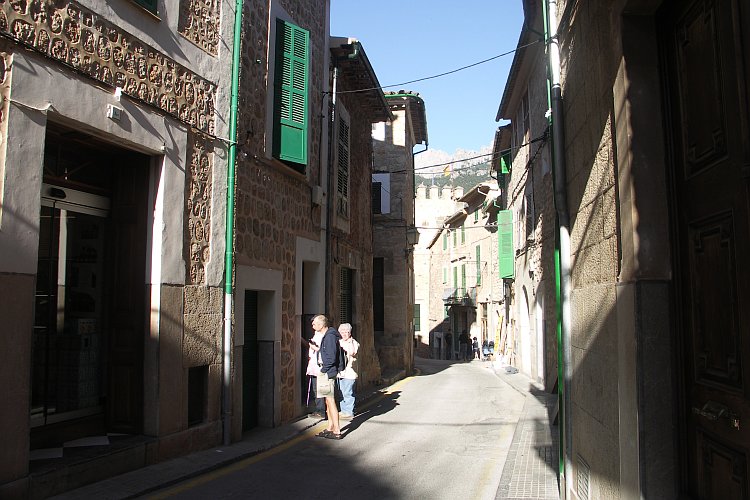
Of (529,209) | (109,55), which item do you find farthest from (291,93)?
(529,209)

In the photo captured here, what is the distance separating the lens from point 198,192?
23.1 ft

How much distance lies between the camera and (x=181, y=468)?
6.08 m

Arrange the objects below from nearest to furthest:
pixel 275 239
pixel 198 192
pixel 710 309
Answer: pixel 710 309 → pixel 198 192 → pixel 275 239

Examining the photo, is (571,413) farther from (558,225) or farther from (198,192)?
(198,192)

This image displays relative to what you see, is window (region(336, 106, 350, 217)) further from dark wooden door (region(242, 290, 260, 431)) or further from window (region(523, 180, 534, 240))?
window (region(523, 180, 534, 240))

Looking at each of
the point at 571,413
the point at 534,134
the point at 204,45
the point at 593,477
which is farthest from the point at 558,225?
the point at 534,134

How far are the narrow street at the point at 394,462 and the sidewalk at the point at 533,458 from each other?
0.03m

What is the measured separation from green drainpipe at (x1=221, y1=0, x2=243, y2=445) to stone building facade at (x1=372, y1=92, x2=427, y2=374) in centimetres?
1379

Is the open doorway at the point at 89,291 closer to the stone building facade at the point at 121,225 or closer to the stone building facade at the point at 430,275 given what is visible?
the stone building facade at the point at 121,225

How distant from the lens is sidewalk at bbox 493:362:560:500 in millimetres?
5703

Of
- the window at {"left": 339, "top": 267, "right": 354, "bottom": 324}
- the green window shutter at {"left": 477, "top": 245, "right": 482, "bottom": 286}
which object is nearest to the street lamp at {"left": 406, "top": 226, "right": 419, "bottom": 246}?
the window at {"left": 339, "top": 267, "right": 354, "bottom": 324}

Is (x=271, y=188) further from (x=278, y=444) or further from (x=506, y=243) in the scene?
(x=506, y=243)

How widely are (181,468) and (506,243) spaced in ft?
53.3

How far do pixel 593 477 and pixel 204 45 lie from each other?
617 cm
